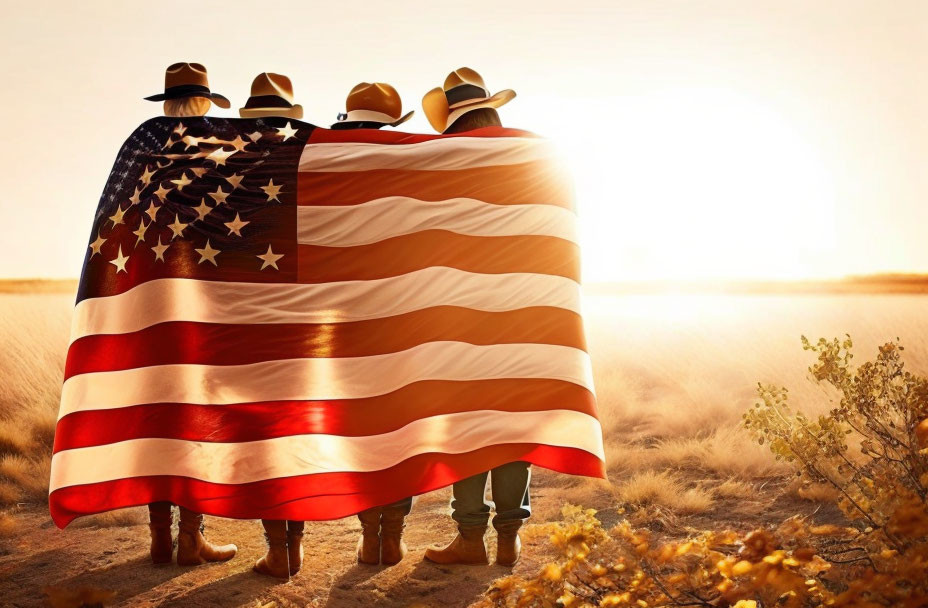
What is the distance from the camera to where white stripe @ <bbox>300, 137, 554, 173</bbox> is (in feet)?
14.2

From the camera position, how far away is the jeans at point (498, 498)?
4102mm

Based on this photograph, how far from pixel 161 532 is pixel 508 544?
6.29 ft

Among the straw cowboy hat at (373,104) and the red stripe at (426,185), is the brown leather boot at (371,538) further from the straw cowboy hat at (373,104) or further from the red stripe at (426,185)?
the straw cowboy hat at (373,104)

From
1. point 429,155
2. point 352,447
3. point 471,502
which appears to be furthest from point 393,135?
point 471,502

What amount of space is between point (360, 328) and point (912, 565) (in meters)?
2.75

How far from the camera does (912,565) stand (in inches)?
99.4

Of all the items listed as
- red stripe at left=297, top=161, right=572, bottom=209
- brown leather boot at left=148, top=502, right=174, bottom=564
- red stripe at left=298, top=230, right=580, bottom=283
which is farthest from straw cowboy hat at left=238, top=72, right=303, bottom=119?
brown leather boot at left=148, top=502, right=174, bottom=564

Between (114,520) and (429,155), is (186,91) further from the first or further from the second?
(114,520)

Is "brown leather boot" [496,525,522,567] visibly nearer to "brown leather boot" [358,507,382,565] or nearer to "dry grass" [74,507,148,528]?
"brown leather boot" [358,507,382,565]

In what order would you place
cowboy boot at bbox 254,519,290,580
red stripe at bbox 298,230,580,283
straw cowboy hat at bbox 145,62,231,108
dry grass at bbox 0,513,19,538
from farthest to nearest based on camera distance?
dry grass at bbox 0,513,19,538
straw cowboy hat at bbox 145,62,231,108
red stripe at bbox 298,230,580,283
cowboy boot at bbox 254,519,290,580

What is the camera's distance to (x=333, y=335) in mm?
4246

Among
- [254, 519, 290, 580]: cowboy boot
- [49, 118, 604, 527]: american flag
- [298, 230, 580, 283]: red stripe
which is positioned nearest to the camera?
[254, 519, 290, 580]: cowboy boot

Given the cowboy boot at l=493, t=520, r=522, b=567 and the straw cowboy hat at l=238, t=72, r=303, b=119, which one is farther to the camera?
the straw cowboy hat at l=238, t=72, r=303, b=119

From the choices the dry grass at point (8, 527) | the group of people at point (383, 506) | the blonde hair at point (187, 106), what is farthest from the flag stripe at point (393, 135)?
the dry grass at point (8, 527)
